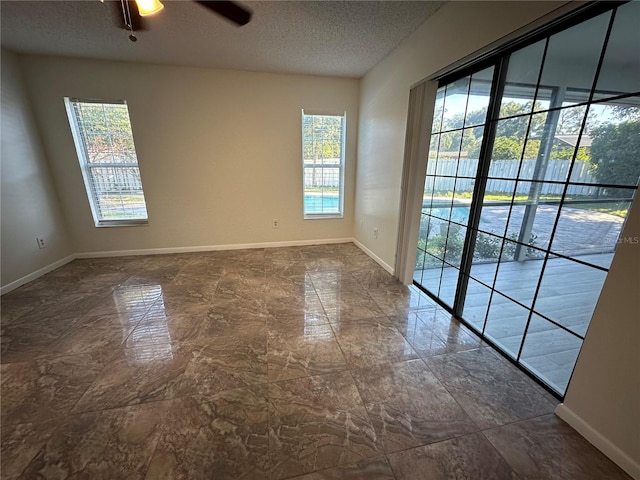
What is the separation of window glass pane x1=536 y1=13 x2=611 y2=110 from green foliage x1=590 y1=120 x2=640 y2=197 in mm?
253

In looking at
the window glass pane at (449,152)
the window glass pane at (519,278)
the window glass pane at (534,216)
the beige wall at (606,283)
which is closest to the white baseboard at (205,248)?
the beige wall at (606,283)

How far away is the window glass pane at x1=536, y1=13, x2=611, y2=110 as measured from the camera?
1.26m

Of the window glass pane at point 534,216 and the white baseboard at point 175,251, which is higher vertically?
the window glass pane at point 534,216

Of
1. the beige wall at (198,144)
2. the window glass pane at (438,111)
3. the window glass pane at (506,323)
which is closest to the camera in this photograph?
the window glass pane at (506,323)

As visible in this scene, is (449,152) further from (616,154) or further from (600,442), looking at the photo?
(600,442)

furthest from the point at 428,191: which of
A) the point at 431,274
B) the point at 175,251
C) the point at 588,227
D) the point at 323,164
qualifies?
the point at 175,251

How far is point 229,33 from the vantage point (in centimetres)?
241

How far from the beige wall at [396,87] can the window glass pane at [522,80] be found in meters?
0.25

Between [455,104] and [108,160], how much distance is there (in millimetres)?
4357

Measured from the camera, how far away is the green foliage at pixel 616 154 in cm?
121

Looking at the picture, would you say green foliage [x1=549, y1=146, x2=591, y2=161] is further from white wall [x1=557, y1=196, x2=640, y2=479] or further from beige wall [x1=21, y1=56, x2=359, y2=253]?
beige wall [x1=21, y1=56, x2=359, y2=253]

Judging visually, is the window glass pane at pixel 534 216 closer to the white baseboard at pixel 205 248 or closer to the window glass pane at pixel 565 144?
the window glass pane at pixel 565 144

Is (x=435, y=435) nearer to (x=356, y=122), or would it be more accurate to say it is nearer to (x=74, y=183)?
(x=356, y=122)

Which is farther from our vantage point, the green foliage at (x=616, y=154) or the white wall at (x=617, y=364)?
the green foliage at (x=616, y=154)
